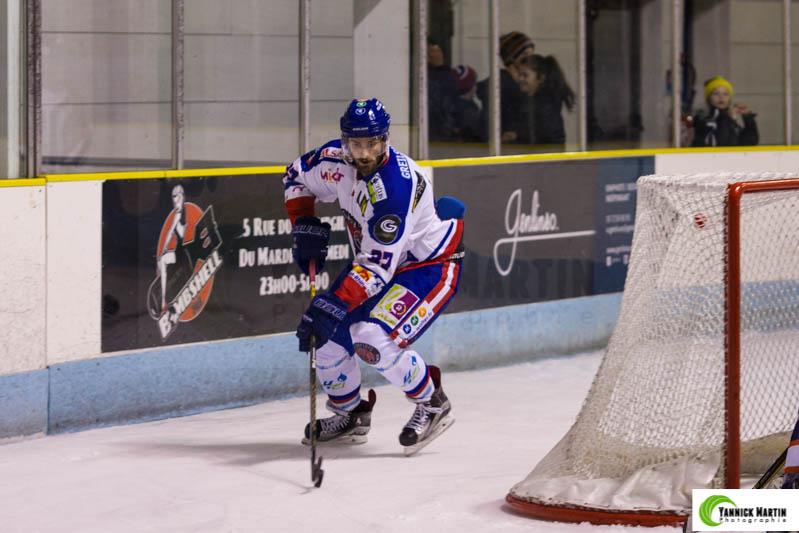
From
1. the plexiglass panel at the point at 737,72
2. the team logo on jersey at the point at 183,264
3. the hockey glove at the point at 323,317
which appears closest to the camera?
the hockey glove at the point at 323,317

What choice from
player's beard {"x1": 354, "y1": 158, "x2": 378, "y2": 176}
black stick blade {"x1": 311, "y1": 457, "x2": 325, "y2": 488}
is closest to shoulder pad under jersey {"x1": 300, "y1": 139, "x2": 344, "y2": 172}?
player's beard {"x1": 354, "y1": 158, "x2": 378, "y2": 176}

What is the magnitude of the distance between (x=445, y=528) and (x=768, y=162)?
5.79m

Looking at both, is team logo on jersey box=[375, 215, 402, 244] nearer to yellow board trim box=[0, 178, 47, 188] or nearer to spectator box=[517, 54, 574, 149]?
yellow board trim box=[0, 178, 47, 188]

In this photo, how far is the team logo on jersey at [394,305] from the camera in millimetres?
5469

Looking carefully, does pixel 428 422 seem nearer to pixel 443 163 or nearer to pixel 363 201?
pixel 363 201

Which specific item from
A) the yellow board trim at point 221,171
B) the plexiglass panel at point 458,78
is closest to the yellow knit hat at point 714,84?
the plexiglass panel at point 458,78

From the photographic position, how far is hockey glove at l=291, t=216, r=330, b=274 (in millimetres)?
5594

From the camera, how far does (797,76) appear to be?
384 inches

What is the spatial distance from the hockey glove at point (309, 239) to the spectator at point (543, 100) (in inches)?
114

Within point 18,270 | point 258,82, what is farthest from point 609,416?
point 258,82

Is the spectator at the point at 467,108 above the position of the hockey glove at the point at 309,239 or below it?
above

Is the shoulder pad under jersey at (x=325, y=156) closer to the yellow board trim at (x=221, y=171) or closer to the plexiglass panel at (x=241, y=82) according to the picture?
the yellow board trim at (x=221, y=171)

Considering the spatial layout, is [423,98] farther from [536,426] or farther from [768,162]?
[768,162]

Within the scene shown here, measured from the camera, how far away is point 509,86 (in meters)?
8.20
